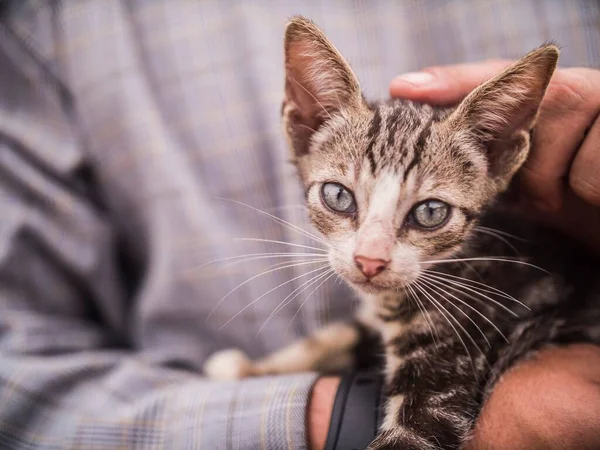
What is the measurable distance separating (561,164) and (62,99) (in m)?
1.42

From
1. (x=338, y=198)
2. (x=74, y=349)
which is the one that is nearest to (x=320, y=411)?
(x=338, y=198)

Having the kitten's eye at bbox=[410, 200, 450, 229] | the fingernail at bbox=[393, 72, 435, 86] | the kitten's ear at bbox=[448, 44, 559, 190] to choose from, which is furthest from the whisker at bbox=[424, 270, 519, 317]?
the fingernail at bbox=[393, 72, 435, 86]

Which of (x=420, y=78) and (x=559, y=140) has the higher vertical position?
(x=420, y=78)

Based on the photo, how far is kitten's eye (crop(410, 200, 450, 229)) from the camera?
94 centimetres

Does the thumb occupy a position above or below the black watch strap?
above

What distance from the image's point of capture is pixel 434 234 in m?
0.94

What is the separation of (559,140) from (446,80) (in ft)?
0.94

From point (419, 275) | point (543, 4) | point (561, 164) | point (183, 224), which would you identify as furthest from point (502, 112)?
point (183, 224)

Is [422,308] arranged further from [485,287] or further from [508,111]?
[508,111]

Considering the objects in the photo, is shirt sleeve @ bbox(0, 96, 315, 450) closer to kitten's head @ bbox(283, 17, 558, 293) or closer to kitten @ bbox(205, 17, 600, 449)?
kitten @ bbox(205, 17, 600, 449)

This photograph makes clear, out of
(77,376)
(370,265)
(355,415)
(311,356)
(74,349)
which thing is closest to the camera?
(370,265)

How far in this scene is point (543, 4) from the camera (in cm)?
127

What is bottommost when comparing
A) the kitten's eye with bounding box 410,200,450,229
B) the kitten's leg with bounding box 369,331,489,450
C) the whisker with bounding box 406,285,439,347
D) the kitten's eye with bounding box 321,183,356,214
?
the kitten's leg with bounding box 369,331,489,450

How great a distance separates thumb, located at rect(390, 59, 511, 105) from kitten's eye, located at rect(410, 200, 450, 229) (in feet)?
0.95
